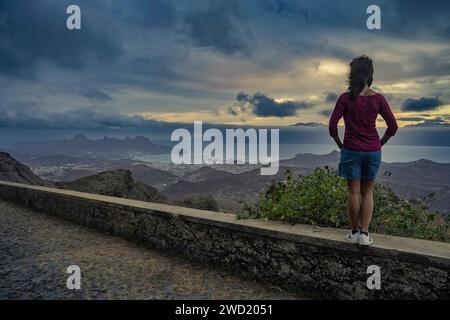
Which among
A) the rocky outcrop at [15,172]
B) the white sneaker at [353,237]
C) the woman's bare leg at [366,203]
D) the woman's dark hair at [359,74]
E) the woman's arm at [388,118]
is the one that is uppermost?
the woman's dark hair at [359,74]

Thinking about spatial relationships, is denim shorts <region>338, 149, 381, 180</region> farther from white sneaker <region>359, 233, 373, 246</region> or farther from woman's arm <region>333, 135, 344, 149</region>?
white sneaker <region>359, 233, 373, 246</region>

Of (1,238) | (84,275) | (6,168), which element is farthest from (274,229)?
(6,168)

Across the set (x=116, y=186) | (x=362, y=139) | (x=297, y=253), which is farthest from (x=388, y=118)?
(x=116, y=186)

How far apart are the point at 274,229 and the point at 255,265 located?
0.50 meters

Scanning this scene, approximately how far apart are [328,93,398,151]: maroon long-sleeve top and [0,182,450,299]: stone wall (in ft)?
3.05

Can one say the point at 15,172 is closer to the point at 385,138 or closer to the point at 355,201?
the point at 355,201

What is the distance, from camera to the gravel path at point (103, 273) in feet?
12.3

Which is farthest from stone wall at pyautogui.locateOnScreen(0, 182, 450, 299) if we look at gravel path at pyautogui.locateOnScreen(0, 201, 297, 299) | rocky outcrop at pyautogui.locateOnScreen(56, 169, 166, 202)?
rocky outcrop at pyautogui.locateOnScreen(56, 169, 166, 202)

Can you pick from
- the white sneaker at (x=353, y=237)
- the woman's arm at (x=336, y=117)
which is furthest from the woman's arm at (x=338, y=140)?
the white sneaker at (x=353, y=237)

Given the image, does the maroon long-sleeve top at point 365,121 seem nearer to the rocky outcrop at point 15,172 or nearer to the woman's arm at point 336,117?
the woman's arm at point 336,117

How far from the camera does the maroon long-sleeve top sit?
10.9ft

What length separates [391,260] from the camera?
311 cm

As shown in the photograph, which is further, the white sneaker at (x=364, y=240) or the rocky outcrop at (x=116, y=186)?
the rocky outcrop at (x=116, y=186)
